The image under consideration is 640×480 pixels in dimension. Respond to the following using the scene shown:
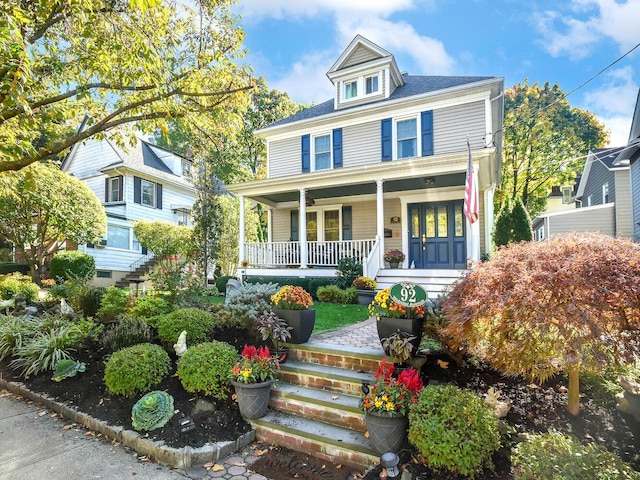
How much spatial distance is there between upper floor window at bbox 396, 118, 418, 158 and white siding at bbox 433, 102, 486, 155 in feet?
2.14

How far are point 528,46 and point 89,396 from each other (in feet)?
38.1

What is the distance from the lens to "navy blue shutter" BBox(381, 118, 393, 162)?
1197cm

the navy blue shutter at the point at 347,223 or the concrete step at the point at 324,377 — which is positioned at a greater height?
the navy blue shutter at the point at 347,223

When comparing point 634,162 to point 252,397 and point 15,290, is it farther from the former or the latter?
point 15,290

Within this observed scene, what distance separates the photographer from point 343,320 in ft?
21.9

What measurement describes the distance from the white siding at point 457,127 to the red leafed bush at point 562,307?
8.92m

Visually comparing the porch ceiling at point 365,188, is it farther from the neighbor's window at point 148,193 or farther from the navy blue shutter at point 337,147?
the neighbor's window at point 148,193

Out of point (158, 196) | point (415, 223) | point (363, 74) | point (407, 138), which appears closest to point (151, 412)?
point (415, 223)

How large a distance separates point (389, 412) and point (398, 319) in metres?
1.17

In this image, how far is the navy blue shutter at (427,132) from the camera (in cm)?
1145

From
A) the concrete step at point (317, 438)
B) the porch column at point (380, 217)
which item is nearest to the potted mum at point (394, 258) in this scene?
the porch column at point (380, 217)

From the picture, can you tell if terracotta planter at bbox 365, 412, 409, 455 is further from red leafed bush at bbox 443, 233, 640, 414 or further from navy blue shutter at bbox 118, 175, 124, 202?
navy blue shutter at bbox 118, 175, 124, 202

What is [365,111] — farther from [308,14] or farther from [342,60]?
[308,14]

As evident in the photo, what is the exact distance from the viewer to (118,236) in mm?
17219
